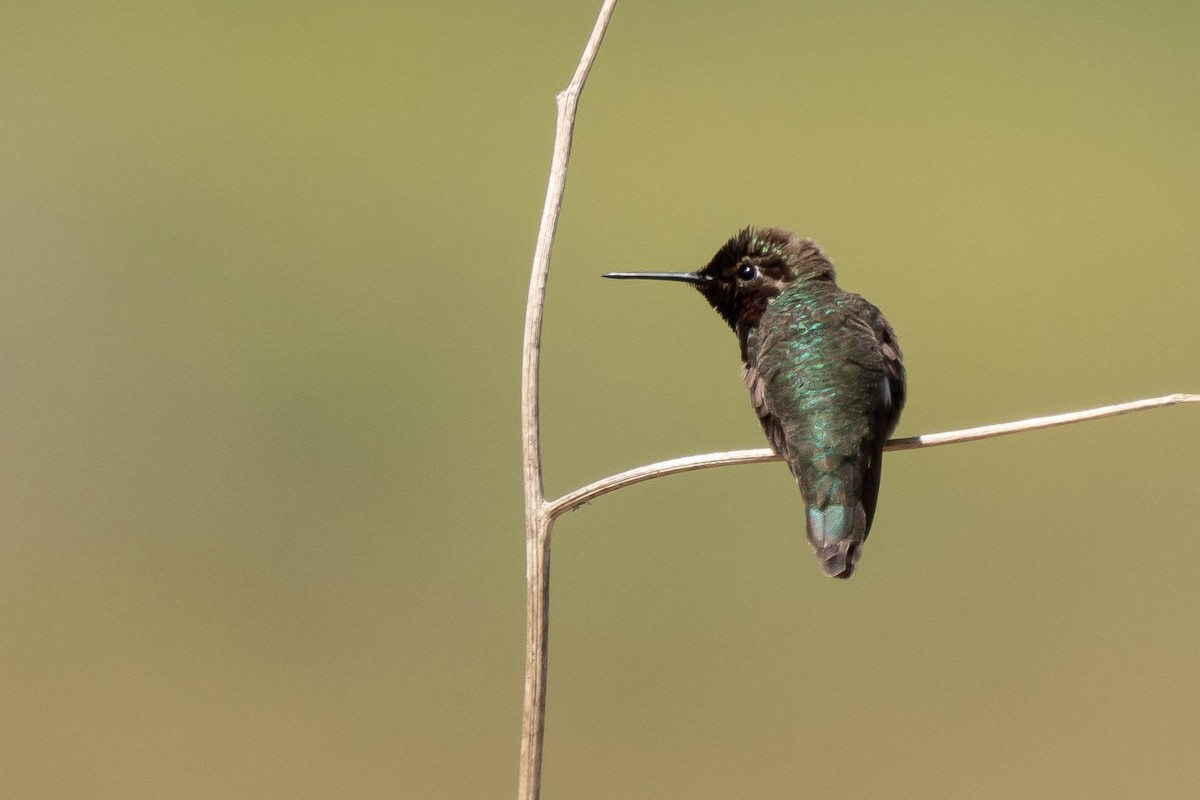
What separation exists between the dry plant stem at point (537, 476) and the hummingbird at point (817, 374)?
1.49 feet

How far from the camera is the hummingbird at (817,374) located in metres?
1.83

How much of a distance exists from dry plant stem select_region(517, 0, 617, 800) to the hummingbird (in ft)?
1.49

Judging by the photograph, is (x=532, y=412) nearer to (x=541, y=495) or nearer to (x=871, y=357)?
(x=541, y=495)

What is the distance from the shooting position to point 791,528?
5.67m

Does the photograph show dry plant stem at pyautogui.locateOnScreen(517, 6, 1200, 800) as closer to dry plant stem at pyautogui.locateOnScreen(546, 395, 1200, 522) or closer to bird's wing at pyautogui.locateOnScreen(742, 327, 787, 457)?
dry plant stem at pyautogui.locateOnScreen(546, 395, 1200, 522)

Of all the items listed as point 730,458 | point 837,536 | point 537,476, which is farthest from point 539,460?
point 837,536

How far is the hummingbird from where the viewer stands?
1835 millimetres

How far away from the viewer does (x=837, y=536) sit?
1772mm

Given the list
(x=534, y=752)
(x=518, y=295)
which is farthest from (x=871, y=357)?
(x=518, y=295)

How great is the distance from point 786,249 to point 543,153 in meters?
5.24

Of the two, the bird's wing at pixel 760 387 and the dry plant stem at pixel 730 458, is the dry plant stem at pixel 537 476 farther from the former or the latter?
the bird's wing at pixel 760 387

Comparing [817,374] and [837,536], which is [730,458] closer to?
[837,536]

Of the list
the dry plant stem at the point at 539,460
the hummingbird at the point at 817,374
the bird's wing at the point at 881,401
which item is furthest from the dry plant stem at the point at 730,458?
the bird's wing at the point at 881,401

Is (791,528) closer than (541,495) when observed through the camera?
No
